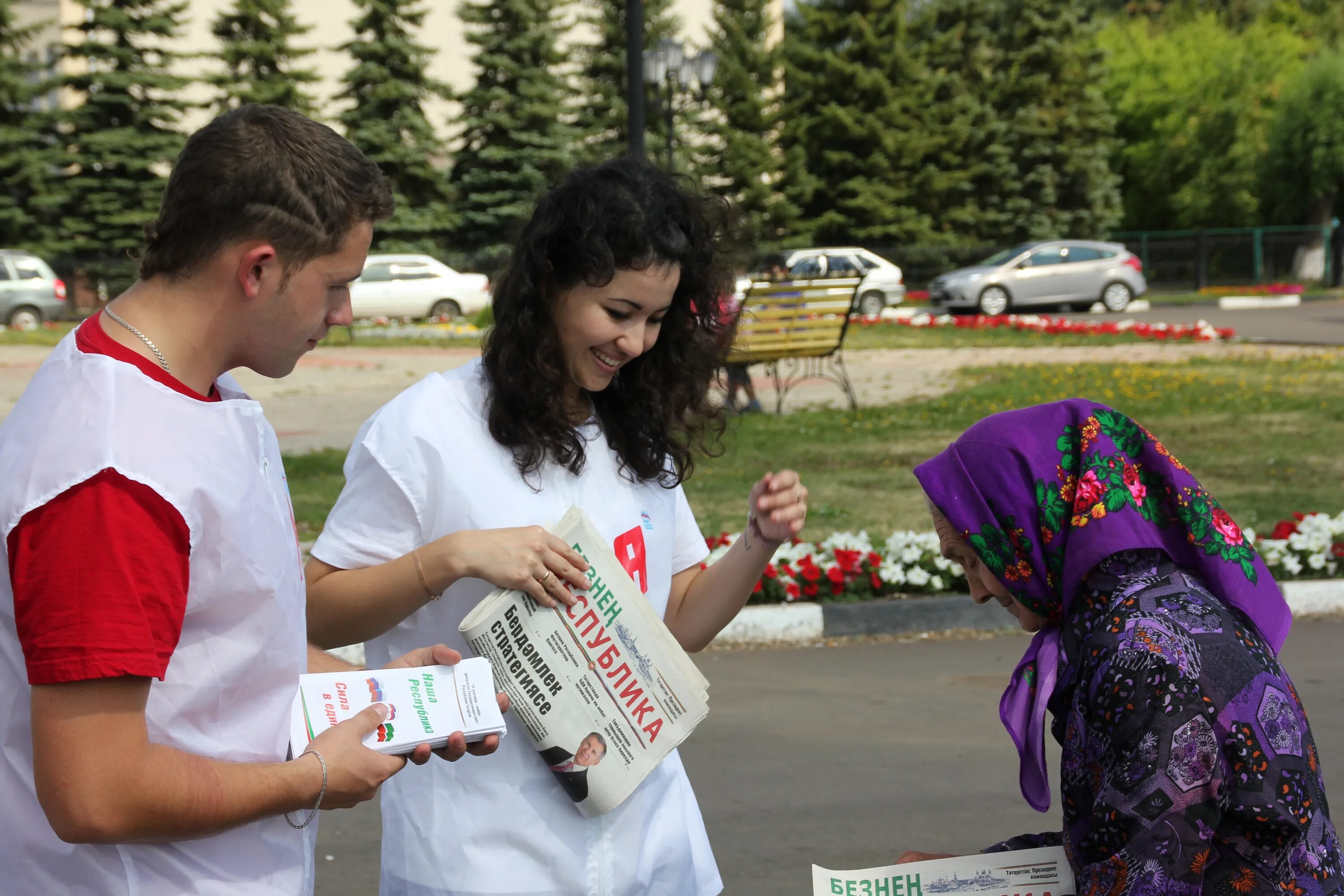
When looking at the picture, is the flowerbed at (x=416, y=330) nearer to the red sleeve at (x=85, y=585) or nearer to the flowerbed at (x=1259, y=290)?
the flowerbed at (x=1259, y=290)

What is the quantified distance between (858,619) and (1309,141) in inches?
1525

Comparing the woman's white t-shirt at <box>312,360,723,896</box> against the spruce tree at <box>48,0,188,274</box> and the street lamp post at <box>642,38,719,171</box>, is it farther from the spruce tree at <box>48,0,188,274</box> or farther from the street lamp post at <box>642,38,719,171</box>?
the spruce tree at <box>48,0,188,274</box>

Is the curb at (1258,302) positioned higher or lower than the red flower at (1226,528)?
lower

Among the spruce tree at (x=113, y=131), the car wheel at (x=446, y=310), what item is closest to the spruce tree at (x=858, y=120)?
the car wheel at (x=446, y=310)

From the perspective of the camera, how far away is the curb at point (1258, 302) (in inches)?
1259

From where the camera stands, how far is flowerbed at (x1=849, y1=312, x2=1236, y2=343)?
2170 centimetres

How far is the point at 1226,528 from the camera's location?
2.06m

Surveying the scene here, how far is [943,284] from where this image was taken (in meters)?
31.1

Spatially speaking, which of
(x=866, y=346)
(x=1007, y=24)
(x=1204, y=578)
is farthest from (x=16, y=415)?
(x=1007, y=24)

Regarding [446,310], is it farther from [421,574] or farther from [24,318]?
[421,574]

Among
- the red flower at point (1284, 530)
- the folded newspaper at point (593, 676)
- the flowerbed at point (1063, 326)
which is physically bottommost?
the flowerbed at point (1063, 326)

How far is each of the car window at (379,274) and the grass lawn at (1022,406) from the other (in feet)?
54.3

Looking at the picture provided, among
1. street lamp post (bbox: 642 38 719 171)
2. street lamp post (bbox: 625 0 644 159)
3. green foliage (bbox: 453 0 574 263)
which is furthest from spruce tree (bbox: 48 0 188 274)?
street lamp post (bbox: 625 0 644 159)

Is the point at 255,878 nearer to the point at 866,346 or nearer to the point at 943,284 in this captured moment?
the point at 866,346
